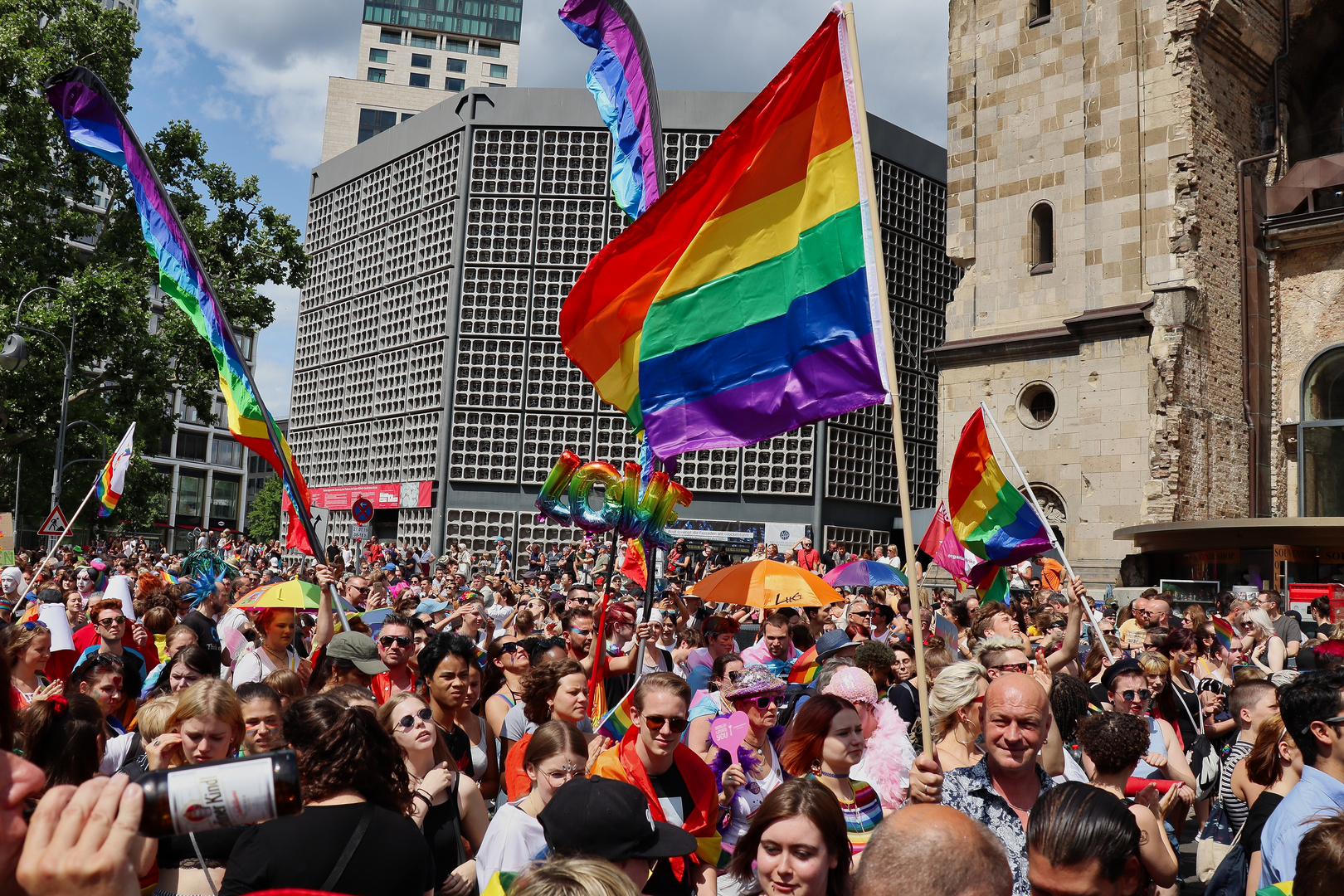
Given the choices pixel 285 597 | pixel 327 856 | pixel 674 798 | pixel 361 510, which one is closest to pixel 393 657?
pixel 285 597

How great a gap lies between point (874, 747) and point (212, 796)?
13.4 ft

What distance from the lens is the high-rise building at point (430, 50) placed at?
73.3 m

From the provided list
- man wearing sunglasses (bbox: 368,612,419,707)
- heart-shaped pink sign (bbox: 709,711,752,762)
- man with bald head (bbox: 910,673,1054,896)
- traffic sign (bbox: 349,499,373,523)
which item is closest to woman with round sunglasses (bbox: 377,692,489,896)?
heart-shaped pink sign (bbox: 709,711,752,762)

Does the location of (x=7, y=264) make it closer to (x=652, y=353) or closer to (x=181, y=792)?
(x=652, y=353)

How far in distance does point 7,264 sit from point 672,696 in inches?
892

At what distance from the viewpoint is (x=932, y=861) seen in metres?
2.38

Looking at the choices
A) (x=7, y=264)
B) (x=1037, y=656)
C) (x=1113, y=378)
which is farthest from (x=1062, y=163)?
(x=7, y=264)

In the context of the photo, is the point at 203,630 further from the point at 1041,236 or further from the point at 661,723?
the point at 1041,236

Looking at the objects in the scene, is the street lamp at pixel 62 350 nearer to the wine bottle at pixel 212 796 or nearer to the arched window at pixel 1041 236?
the arched window at pixel 1041 236

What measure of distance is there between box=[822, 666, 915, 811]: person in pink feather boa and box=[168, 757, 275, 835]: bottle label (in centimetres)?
364

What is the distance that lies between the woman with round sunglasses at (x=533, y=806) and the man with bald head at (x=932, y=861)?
135 centimetres

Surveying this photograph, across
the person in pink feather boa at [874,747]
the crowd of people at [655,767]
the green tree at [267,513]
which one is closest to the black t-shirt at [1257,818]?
the crowd of people at [655,767]

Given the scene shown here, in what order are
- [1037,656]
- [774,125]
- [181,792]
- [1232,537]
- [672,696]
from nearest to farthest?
[181,792]
[672,696]
[774,125]
[1037,656]
[1232,537]

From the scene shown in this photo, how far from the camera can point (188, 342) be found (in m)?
22.0
